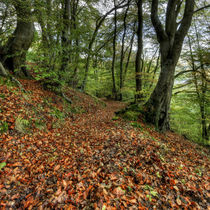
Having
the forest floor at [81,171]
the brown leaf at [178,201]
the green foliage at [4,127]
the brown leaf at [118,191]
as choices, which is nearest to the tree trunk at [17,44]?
the forest floor at [81,171]

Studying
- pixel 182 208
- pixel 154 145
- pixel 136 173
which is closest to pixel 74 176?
pixel 136 173

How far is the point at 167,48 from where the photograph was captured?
5.41 m

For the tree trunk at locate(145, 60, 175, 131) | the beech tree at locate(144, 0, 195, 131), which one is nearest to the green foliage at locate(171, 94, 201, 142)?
the tree trunk at locate(145, 60, 175, 131)

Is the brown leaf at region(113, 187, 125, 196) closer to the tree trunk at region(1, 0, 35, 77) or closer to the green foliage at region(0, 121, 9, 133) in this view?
the green foliage at region(0, 121, 9, 133)

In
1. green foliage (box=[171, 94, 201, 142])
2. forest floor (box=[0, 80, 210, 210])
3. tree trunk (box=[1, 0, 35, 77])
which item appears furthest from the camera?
green foliage (box=[171, 94, 201, 142])

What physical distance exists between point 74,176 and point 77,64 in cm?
648

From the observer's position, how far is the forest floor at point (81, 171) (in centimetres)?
203

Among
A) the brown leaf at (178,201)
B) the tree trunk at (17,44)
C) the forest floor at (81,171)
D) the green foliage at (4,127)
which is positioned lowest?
the brown leaf at (178,201)

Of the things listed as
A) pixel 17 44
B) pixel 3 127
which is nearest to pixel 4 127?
pixel 3 127

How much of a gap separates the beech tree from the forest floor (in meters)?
2.52

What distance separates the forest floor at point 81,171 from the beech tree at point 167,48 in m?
2.52

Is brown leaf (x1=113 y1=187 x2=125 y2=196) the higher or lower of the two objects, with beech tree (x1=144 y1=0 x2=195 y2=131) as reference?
lower

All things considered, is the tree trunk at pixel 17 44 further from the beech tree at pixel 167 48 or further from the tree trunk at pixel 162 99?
the tree trunk at pixel 162 99

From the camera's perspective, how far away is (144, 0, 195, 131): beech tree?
5.11 metres
